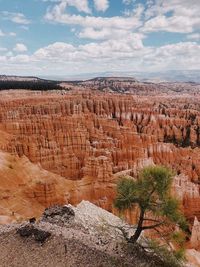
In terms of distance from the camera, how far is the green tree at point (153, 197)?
56.5 ft

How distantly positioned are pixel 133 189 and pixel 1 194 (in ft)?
45.6

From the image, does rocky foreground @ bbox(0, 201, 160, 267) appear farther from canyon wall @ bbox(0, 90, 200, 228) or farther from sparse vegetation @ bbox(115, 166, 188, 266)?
canyon wall @ bbox(0, 90, 200, 228)

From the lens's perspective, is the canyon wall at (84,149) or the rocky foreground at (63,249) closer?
the rocky foreground at (63,249)

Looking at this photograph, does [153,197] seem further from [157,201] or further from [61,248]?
[61,248]

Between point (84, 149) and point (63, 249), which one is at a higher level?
point (63, 249)

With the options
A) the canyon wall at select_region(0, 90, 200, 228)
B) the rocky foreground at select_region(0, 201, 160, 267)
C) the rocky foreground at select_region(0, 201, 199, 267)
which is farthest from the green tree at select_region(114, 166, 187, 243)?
the canyon wall at select_region(0, 90, 200, 228)

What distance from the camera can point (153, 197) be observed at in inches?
704

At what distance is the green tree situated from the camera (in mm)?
17219

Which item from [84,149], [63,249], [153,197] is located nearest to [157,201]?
[153,197]

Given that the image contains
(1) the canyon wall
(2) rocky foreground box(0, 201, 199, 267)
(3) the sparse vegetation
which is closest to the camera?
(2) rocky foreground box(0, 201, 199, 267)

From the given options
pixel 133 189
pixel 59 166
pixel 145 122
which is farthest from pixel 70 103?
pixel 133 189

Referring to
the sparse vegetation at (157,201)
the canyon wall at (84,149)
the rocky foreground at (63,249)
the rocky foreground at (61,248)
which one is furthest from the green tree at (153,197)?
the canyon wall at (84,149)

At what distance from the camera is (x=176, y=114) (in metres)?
95.6

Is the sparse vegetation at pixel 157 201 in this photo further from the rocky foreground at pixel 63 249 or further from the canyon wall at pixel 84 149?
the canyon wall at pixel 84 149
